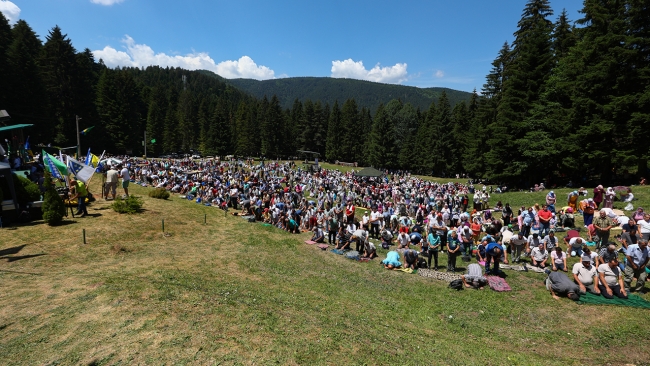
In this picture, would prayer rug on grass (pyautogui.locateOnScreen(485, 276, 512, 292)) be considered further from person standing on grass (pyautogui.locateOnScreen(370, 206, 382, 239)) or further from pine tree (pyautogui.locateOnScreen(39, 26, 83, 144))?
pine tree (pyautogui.locateOnScreen(39, 26, 83, 144))

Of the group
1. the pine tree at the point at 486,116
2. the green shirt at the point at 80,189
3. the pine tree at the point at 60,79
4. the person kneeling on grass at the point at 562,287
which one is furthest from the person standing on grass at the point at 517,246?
the pine tree at the point at 60,79

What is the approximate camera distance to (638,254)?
859 cm

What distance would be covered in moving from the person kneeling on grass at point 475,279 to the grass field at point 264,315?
1.51 feet

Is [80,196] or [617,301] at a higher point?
[80,196]

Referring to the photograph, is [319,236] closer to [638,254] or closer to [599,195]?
[638,254]

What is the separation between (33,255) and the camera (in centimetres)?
990

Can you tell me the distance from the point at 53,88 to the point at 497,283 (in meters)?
63.0

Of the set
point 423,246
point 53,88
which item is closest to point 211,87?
point 53,88

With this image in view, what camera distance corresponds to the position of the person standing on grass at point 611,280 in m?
8.10

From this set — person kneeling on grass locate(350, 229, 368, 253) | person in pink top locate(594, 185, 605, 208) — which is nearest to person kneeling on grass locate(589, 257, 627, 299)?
person kneeling on grass locate(350, 229, 368, 253)

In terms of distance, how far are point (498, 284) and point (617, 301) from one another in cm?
259

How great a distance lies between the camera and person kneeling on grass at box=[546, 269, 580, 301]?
26.6 ft

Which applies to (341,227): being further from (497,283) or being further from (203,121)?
(203,121)

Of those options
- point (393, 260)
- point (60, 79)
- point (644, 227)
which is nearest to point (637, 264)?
point (644, 227)
